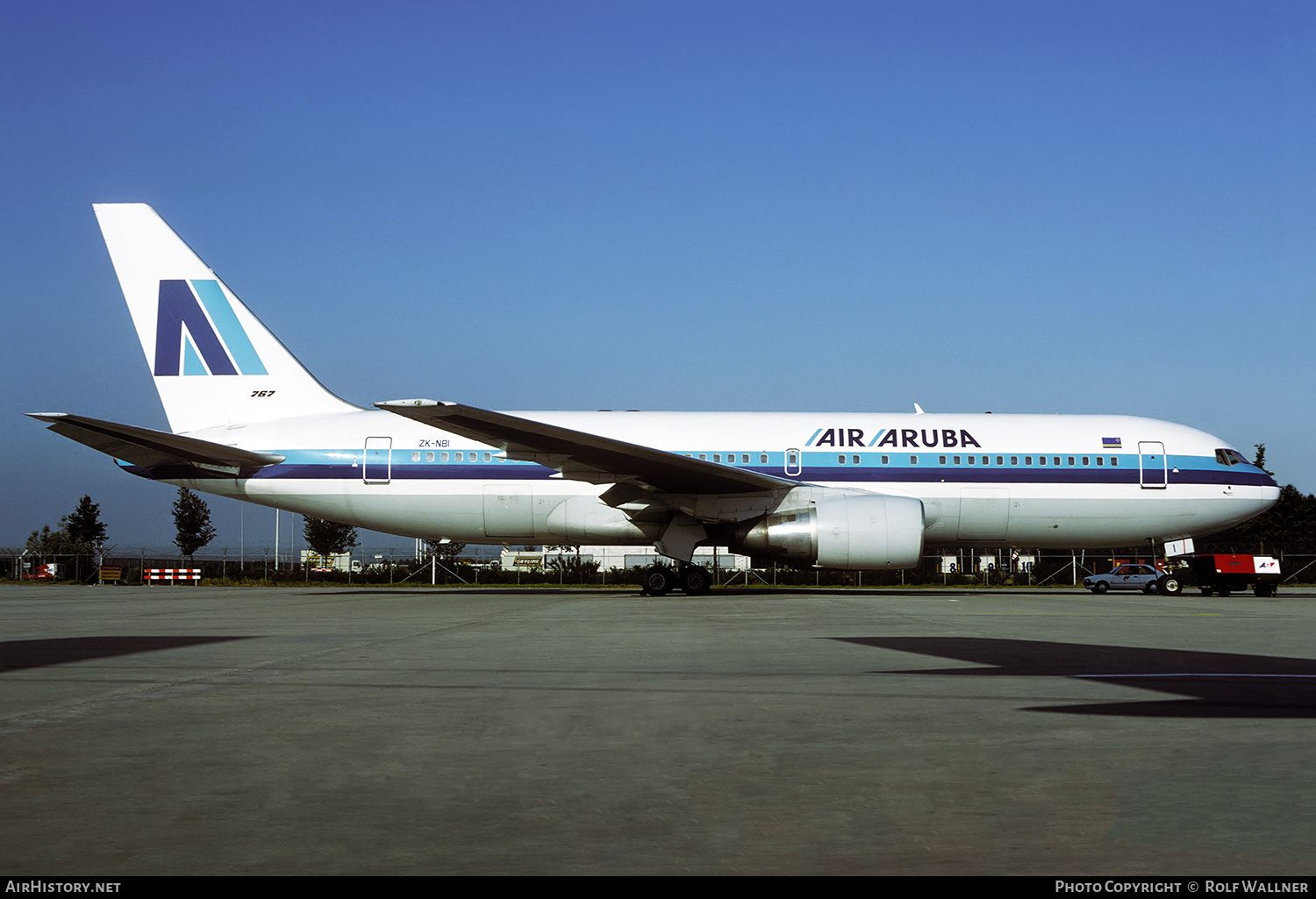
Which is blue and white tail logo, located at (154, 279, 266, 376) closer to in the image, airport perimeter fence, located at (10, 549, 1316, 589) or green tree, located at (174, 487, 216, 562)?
airport perimeter fence, located at (10, 549, 1316, 589)

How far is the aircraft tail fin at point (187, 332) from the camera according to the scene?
2186 centimetres

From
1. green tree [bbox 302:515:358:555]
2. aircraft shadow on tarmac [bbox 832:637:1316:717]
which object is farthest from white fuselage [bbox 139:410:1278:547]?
green tree [bbox 302:515:358:555]

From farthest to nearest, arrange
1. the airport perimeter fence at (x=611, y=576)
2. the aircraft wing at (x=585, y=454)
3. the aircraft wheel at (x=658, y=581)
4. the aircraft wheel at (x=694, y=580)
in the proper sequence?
the airport perimeter fence at (x=611, y=576) < the aircraft wheel at (x=694, y=580) < the aircraft wheel at (x=658, y=581) < the aircraft wing at (x=585, y=454)

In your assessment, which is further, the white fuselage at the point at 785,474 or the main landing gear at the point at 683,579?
the white fuselage at the point at 785,474

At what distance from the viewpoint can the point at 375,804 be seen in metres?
3.49

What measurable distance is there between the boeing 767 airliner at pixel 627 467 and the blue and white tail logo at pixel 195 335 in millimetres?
38

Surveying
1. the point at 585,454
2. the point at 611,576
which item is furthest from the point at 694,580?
the point at 611,576

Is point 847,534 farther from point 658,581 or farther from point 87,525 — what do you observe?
point 87,525

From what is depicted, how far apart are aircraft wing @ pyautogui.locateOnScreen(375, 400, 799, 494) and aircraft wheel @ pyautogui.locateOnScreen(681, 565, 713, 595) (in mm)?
1874

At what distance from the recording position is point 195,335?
863 inches

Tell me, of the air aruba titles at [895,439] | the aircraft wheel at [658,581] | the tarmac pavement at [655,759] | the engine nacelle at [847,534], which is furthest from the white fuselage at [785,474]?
the tarmac pavement at [655,759]

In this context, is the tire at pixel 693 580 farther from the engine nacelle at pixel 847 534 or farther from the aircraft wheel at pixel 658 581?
the engine nacelle at pixel 847 534

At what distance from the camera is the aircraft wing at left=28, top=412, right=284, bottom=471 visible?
18.8m
